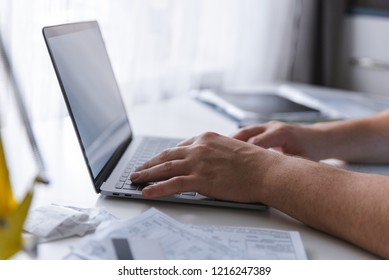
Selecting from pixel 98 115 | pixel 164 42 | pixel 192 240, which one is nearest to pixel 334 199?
pixel 192 240

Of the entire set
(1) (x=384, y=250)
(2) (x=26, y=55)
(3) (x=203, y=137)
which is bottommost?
(1) (x=384, y=250)

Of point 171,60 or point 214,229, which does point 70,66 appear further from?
point 171,60

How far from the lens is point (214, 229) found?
0.70 meters

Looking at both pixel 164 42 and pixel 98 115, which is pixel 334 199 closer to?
pixel 98 115

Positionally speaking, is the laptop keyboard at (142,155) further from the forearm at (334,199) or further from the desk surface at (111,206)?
the forearm at (334,199)

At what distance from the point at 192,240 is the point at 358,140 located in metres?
0.58

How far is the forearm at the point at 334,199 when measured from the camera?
2.23 ft

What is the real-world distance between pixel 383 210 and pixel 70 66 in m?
0.52

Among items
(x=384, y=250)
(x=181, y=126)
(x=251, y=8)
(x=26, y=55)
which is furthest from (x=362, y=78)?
(x=384, y=250)

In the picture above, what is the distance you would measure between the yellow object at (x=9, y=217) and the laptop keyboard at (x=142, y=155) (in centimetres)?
26

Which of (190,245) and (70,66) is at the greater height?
(70,66)

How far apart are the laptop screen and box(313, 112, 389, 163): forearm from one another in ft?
1.42

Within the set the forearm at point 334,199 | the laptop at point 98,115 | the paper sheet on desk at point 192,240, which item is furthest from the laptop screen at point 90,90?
the forearm at point 334,199

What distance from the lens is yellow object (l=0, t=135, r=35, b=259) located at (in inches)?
21.5
